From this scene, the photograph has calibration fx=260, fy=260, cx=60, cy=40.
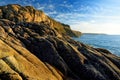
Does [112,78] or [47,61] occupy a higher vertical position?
[47,61]

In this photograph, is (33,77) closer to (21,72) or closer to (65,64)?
(21,72)

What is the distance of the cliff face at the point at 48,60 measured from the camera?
2800cm

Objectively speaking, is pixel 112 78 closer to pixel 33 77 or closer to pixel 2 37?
pixel 33 77

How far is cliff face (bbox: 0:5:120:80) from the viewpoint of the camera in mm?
28000

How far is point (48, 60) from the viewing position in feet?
109

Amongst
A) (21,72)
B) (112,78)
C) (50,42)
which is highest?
(50,42)

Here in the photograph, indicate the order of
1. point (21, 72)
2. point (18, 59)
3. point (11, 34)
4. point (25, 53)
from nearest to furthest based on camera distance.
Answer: point (21, 72) < point (18, 59) < point (25, 53) < point (11, 34)

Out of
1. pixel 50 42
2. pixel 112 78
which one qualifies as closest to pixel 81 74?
pixel 112 78

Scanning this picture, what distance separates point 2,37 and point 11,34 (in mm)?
3065

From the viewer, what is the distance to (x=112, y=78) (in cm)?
3303

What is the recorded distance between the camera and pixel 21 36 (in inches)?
1471

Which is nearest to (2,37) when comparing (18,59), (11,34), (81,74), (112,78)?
(11,34)

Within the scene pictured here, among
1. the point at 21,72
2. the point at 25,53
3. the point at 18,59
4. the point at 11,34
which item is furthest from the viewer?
the point at 11,34

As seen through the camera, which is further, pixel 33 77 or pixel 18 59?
pixel 18 59
